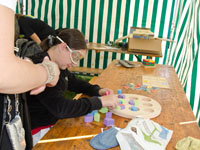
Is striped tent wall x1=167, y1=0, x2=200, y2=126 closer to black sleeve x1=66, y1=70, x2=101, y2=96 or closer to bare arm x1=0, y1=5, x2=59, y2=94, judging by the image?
black sleeve x1=66, y1=70, x2=101, y2=96

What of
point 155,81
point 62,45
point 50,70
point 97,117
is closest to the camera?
point 50,70

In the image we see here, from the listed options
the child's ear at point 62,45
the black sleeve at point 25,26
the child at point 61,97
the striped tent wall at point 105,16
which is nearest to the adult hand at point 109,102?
the child at point 61,97

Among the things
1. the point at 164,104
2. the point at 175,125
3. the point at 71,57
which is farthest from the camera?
the point at 164,104

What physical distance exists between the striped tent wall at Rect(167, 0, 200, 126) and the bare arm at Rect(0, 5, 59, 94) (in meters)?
2.51

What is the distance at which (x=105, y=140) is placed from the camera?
108 cm

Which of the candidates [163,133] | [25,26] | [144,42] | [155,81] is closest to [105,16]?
[144,42]

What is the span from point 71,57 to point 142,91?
768 mm

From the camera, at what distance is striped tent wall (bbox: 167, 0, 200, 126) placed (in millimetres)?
2775

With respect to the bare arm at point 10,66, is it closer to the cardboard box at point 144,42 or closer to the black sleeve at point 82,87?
the black sleeve at point 82,87

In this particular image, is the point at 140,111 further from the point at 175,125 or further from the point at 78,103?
the point at 78,103

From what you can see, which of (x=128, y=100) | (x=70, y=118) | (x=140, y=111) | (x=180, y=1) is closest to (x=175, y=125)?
(x=140, y=111)

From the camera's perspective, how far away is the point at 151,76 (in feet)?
8.01

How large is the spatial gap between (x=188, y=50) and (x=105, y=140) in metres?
2.80

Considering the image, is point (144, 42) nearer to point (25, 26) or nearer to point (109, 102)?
point (25, 26)
